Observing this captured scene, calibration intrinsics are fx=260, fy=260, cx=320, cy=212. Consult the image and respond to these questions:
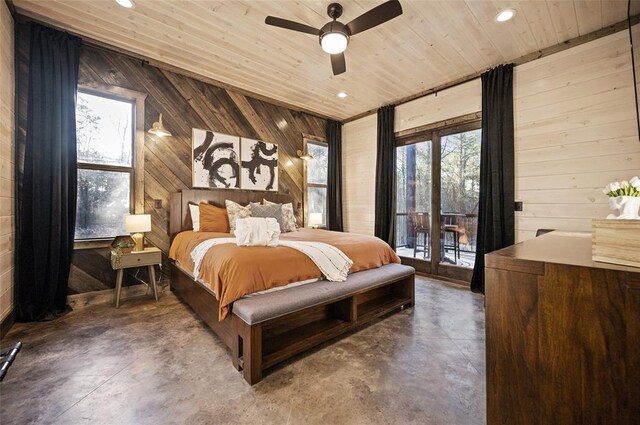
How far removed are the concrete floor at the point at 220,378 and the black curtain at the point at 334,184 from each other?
294cm

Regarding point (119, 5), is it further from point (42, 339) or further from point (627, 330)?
point (627, 330)

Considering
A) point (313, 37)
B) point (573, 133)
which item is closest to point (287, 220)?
point (313, 37)

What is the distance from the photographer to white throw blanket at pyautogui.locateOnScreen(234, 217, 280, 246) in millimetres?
2197

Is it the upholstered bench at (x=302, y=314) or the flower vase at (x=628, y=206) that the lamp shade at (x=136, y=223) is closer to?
the upholstered bench at (x=302, y=314)

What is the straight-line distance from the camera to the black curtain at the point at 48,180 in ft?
8.09

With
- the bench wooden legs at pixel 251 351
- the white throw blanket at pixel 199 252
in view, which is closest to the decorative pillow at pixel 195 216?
the white throw blanket at pixel 199 252

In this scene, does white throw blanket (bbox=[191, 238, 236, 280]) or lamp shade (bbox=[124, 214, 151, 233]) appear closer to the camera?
white throw blanket (bbox=[191, 238, 236, 280])

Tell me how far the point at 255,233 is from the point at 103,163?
2.31 metres

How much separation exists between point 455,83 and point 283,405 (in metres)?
4.28

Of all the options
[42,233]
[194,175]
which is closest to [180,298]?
[42,233]

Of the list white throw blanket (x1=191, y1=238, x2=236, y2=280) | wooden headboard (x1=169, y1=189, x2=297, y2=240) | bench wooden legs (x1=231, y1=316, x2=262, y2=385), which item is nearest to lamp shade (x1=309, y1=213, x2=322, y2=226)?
wooden headboard (x1=169, y1=189, x2=297, y2=240)

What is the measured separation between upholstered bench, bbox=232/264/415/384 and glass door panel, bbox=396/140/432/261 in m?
1.63

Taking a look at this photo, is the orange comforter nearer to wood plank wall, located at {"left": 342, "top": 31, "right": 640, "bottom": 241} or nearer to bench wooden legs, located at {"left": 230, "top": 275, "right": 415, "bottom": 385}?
bench wooden legs, located at {"left": 230, "top": 275, "right": 415, "bottom": 385}

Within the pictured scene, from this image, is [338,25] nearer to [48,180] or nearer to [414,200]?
[414,200]
